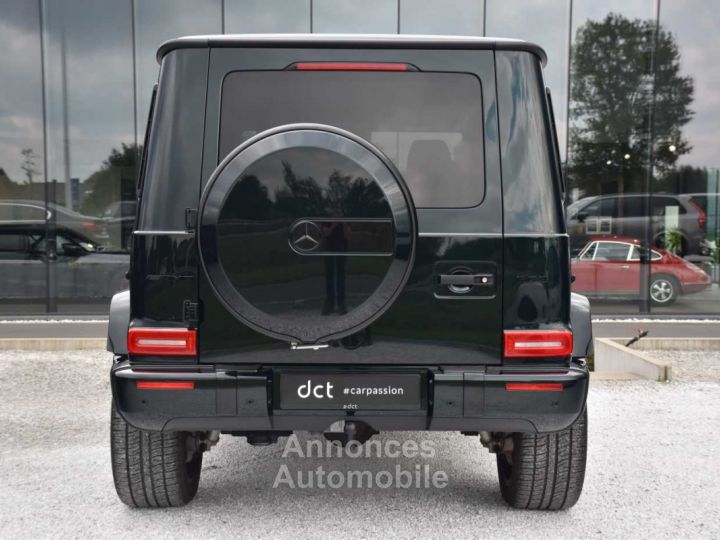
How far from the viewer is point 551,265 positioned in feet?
8.36

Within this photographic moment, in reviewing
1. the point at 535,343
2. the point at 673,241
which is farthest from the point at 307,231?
the point at 673,241

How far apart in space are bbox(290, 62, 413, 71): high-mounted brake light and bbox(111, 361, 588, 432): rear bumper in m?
1.20

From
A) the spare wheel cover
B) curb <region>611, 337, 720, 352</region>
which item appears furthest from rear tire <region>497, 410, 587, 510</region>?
curb <region>611, 337, 720, 352</region>

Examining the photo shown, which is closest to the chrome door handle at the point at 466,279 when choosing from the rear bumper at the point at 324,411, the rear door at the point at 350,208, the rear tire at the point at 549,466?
the rear door at the point at 350,208

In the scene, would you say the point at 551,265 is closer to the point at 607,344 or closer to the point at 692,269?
the point at 607,344

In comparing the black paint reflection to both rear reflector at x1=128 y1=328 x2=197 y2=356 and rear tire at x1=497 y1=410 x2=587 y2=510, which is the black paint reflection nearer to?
rear reflector at x1=128 y1=328 x2=197 y2=356

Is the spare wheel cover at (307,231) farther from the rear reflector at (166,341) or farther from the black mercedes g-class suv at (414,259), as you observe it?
the rear reflector at (166,341)

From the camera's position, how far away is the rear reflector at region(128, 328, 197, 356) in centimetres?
254

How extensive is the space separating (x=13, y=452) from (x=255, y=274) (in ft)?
8.92

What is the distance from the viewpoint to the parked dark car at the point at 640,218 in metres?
10.7

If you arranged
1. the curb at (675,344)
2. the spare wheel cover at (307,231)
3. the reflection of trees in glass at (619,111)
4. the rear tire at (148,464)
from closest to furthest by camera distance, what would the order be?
the spare wheel cover at (307,231)
the rear tire at (148,464)
the curb at (675,344)
the reflection of trees in glass at (619,111)

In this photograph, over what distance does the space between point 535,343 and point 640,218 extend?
921 cm

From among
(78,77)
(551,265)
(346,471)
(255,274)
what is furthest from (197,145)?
(78,77)

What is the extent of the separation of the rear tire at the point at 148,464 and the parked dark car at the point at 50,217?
844cm
